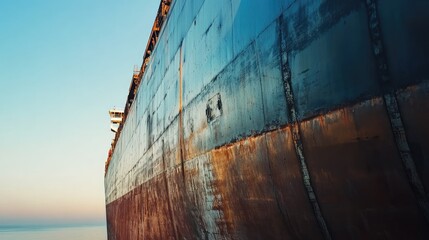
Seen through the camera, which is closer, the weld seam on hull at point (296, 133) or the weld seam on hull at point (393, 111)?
the weld seam on hull at point (393, 111)

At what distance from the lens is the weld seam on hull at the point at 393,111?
70.7 inches

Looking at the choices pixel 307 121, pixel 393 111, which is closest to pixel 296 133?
pixel 307 121

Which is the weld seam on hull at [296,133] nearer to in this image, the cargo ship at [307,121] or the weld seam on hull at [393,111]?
the cargo ship at [307,121]

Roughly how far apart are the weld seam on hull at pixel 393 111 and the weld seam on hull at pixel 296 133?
0.74m

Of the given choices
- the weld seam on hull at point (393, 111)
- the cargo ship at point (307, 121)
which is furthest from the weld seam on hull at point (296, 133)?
the weld seam on hull at point (393, 111)

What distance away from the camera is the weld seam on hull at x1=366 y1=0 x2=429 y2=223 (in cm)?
180

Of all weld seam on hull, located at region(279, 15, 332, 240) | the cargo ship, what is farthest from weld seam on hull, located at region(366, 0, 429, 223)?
weld seam on hull, located at region(279, 15, 332, 240)

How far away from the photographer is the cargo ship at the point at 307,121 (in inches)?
72.7

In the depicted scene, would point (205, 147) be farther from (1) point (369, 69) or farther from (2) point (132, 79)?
(2) point (132, 79)

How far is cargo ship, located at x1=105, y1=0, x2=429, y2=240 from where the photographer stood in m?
1.85

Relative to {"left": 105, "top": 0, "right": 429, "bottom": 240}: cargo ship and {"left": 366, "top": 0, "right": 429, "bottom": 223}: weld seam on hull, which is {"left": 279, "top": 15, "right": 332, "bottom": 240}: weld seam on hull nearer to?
{"left": 105, "top": 0, "right": 429, "bottom": 240}: cargo ship

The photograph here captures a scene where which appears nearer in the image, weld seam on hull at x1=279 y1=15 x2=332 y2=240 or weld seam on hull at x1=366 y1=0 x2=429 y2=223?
weld seam on hull at x1=366 y1=0 x2=429 y2=223

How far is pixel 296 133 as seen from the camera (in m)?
2.62

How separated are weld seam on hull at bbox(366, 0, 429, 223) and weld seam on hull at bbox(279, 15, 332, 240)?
29.3 inches
